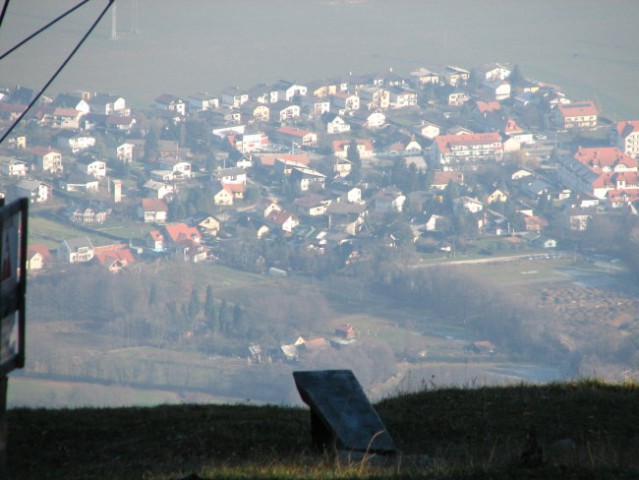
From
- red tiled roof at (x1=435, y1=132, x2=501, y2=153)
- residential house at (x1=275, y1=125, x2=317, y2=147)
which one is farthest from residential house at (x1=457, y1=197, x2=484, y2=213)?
residential house at (x1=275, y1=125, x2=317, y2=147)

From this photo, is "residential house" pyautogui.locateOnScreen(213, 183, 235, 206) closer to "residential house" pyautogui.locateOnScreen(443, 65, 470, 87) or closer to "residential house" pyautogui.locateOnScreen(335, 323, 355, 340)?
"residential house" pyautogui.locateOnScreen(335, 323, 355, 340)

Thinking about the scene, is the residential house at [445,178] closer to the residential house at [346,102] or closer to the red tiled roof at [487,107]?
the red tiled roof at [487,107]

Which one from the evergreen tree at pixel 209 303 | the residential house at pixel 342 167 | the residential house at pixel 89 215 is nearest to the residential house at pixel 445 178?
the residential house at pixel 342 167

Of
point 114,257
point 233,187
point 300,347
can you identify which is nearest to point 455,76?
point 233,187

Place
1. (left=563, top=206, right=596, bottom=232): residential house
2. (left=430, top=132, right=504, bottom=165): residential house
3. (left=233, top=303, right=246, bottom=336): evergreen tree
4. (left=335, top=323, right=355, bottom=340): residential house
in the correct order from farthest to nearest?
1. (left=430, top=132, right=504, bottom=165): residential house
2. (left=563, top=206, right=596, bottom=232): residential house
3. (left=233, top=303, right=246, bottom=336): evergreen tree
4. (left=335, top=323, right=355, bottom=340): residential house

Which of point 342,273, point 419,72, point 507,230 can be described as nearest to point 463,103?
point 419,72

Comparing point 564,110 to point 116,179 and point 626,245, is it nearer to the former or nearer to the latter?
point 626,245

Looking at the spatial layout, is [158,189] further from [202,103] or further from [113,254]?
[202,103]
